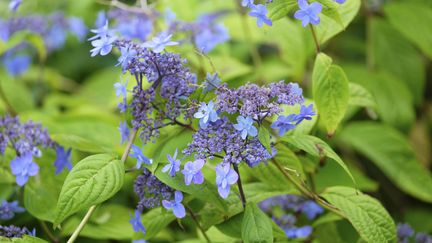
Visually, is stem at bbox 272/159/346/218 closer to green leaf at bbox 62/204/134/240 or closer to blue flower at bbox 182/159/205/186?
blue flower at bbox 182/159/205/186

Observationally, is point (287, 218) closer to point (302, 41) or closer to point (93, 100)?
point (302, 41)

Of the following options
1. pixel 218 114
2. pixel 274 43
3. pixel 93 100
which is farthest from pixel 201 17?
pixel 218 114

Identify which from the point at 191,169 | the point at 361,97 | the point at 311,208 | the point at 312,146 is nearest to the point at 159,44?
the point at 191,169

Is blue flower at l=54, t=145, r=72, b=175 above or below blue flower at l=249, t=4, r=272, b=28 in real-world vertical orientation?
below

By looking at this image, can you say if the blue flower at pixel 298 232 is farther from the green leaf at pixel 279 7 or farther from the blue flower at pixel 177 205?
the green leaf at pixel 279 7

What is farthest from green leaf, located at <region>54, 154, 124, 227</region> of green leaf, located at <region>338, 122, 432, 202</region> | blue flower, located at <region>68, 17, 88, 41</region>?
blue flower, located at <region>68, 17, 88, 41</region>
